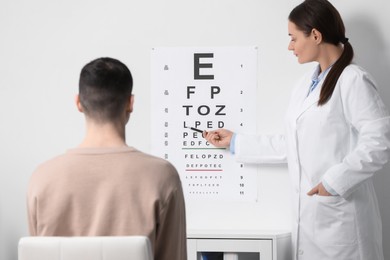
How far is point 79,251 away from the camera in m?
1.46

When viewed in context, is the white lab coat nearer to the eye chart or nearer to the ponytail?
the ponytail

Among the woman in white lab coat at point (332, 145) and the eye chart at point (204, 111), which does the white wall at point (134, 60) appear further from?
the woman in white lab coat at point (332, 145)

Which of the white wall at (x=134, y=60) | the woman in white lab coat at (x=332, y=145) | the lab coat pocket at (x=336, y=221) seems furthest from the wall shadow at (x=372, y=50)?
the lab coat pocket at (x=336, y=221)

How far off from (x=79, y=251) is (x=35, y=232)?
6.7 inches

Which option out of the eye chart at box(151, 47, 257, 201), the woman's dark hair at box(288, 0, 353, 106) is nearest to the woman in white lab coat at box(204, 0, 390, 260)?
the woman's dark hair at box(288, 0, 353, 106)

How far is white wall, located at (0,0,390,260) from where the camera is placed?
3.15 m

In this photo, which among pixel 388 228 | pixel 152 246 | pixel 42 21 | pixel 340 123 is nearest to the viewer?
pixel 152 246

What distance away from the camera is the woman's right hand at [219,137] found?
3176 mm

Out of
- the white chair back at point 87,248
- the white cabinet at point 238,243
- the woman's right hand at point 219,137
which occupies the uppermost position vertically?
the woman's right hand at point 219,137

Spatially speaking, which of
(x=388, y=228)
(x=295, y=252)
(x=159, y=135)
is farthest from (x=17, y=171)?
(x=388, y=228)

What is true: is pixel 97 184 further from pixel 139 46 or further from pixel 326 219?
pixel 139 46

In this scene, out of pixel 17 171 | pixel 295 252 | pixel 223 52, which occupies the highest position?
pixel 223 52

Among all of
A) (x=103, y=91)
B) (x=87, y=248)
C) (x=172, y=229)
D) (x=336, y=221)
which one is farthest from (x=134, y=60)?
(x=87, y=248)

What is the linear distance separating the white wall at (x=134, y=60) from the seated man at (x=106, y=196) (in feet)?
5.38
